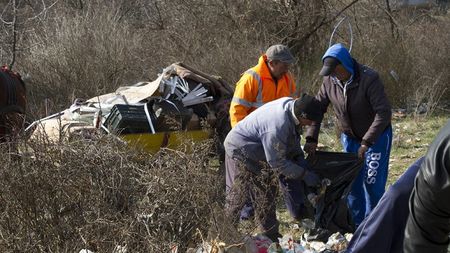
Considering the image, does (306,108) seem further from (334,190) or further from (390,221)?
(390,221)

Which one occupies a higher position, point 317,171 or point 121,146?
point 121,146

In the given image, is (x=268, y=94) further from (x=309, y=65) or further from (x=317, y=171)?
(x=309, y=65)

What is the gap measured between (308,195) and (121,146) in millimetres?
1714

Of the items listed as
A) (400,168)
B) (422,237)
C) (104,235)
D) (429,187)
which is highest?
(429,187)

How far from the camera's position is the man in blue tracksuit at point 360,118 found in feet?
17.4

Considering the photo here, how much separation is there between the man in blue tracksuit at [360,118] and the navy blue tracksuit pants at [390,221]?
95.2 inches

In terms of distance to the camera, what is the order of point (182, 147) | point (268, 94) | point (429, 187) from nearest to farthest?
point (429, 187)
point (182, 147)
point (268, 94)

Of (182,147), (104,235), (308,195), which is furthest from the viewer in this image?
(308,195)

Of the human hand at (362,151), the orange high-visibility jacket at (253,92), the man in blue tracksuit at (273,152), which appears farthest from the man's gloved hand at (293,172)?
the orange high-visibility jacket at (253,92)

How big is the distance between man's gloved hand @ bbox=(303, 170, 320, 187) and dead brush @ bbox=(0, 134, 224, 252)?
128cm

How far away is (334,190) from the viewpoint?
17.5 feet

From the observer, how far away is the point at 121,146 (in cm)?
426

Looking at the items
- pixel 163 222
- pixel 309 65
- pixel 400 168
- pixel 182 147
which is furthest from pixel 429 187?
pixel 309 65

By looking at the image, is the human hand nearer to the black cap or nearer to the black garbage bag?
the black garbage bag
